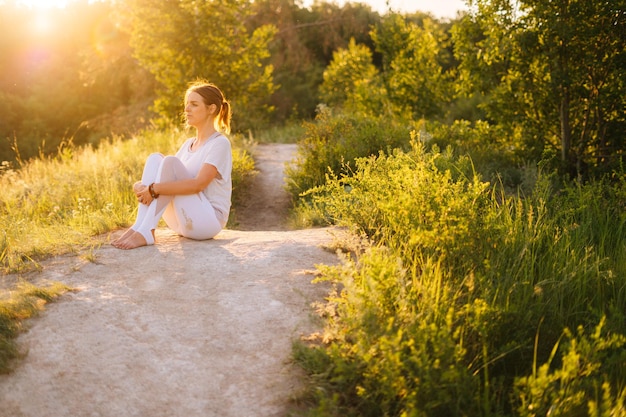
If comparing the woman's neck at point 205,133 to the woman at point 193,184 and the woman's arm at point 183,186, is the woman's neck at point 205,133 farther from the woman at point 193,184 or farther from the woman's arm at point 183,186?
the woman's arm at point 183,186

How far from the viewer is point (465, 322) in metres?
3.20

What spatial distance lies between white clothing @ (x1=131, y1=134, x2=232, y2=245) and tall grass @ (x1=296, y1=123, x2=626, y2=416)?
127cm

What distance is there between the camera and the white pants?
5.09m

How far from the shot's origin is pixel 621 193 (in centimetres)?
611

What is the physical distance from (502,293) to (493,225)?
0.81m

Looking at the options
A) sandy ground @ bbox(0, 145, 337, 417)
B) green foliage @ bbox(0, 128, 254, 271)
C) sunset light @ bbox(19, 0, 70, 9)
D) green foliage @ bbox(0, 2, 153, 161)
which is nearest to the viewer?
sandy ground @ bbox(0, 145, 337, 417)

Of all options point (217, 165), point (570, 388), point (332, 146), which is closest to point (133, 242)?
point (217, 165)

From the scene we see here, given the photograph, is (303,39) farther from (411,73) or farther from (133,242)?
(133,242)

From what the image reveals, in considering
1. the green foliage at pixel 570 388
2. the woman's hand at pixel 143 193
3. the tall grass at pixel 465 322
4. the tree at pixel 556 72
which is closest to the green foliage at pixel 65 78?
the tree at pixel 556 72

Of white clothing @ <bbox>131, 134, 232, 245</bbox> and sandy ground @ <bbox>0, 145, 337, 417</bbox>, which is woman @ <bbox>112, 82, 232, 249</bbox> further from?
sandy ground @ <bbox>0, 145, 337, 417</bbox>

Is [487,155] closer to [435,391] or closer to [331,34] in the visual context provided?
[435,391]

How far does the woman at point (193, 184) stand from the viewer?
5.07m

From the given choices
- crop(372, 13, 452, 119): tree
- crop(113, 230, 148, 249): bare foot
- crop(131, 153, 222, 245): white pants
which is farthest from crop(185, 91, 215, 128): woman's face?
crop(372, 13, 452, 119): tree

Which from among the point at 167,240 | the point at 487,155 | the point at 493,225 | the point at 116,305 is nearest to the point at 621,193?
the point at 493,225
